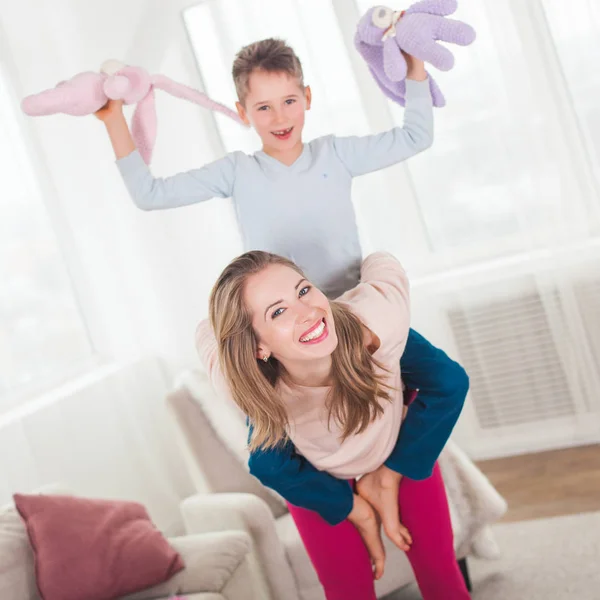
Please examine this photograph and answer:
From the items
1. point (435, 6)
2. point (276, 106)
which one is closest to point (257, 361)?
point (276, 106)

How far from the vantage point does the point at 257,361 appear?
1516mm

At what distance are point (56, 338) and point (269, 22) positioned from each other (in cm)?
143

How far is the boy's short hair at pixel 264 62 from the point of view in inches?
62.2

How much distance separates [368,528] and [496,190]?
180 centimetres

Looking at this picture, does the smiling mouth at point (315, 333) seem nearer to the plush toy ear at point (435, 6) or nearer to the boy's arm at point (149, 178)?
the boy's arm at point (149, 178)

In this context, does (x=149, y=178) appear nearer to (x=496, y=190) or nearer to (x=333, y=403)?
(x=333, y=403)

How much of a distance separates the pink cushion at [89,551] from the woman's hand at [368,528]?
615 millimetres

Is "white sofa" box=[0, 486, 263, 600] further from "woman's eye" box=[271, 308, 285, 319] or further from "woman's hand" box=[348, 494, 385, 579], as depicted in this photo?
"woman's eye" box=[271, 308, 285, 319]

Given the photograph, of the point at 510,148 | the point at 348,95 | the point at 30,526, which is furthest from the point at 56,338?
the point at 510,148

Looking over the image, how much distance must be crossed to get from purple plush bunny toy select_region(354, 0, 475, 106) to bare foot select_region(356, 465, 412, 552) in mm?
757

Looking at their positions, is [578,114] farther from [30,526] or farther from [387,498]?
[30,526]

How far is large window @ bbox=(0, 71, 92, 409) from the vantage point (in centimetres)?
282

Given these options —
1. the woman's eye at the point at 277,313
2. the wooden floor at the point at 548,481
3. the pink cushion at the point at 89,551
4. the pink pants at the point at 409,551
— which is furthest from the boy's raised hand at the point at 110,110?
the wooden floor at the point at 548,481

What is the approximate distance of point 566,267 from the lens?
3006 mm
